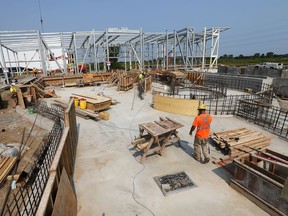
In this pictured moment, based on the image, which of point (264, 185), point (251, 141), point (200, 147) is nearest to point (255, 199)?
point (264, 185)

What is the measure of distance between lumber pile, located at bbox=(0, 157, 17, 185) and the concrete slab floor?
2.47 meters

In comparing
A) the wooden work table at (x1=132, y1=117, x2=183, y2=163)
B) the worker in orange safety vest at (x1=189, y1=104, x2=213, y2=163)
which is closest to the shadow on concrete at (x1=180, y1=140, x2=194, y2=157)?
the wooden work table at (x1=132, y1=117, x2=183, y2=163)

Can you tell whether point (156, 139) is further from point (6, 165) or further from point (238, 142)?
point (6, 165)

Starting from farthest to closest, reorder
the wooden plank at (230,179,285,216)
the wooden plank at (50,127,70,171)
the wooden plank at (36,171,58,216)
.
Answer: the wooden plank at (230,179,285,216)
the wooden plank at (50,127,70,171)
the wooden plank at (36,171,58,216)

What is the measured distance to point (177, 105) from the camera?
1120cm

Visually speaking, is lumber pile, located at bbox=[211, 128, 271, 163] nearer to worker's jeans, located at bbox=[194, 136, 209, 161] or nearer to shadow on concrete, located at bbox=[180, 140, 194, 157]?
worker's jeans, located at bbox=[194, 136, 209, 161]

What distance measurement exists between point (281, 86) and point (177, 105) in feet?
42.4

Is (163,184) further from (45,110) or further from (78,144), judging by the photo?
(45,110)

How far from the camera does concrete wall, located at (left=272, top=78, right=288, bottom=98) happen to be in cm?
1744

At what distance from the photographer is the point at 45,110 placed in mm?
10875

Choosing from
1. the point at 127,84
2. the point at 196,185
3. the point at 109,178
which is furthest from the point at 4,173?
the point at 127,84

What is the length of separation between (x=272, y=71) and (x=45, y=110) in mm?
23436

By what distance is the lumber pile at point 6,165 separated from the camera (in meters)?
6.25

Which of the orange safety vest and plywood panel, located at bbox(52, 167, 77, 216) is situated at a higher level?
the orange safety vest
